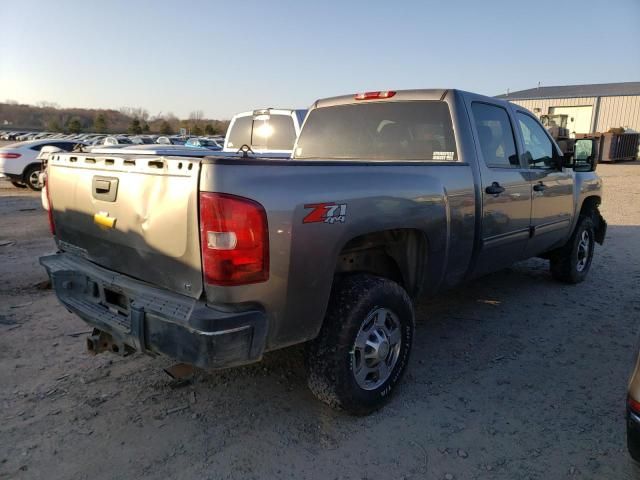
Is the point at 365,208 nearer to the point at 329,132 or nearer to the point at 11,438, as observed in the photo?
the point at 329,132

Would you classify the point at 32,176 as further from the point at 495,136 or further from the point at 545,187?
the point at 545,187

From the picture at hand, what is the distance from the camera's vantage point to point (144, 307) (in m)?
2.43

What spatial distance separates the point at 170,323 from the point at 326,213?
0.96 metres

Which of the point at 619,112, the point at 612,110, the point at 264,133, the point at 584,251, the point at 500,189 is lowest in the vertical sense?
the point at 584,251

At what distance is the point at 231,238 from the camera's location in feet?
7.27

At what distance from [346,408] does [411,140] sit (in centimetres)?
223

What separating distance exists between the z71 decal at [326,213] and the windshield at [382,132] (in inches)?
60.9

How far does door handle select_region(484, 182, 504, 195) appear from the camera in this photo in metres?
3.81

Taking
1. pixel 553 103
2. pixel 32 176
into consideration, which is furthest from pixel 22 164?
pixel 553 103

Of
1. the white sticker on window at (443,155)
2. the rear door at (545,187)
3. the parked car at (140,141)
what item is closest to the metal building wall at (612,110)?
the parked car at (140,141)

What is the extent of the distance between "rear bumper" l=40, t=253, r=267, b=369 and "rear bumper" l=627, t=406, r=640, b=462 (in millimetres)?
1726

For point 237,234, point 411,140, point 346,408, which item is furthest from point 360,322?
point 411,140

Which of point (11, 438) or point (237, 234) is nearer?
point (237, 234)

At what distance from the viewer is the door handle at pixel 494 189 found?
3809mm
